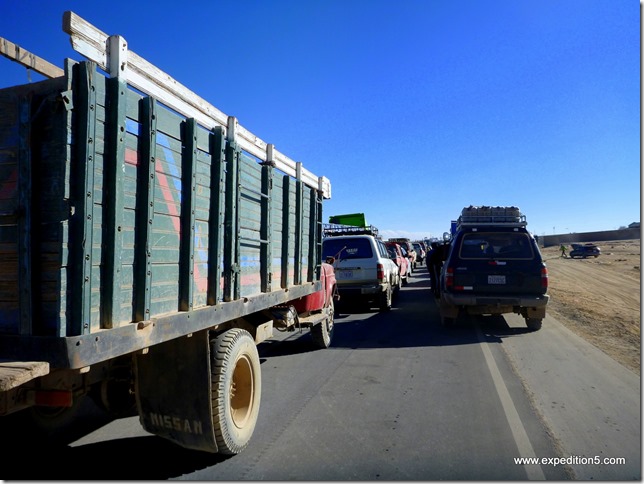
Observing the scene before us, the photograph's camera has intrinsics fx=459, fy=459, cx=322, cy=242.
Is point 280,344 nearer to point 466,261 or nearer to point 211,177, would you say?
point 466,261

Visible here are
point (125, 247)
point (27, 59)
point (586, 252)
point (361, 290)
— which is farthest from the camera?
point (586, 252)

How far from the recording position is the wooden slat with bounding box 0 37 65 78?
8.58 ft

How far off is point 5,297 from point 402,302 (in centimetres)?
1293

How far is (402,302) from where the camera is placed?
1452 cm

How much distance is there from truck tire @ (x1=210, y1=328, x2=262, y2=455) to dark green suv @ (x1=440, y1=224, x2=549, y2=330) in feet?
19.0

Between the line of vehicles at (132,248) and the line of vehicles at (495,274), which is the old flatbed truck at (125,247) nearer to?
the line of vehicles at (132,248)

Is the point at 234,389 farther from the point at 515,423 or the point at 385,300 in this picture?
the point at 385,300

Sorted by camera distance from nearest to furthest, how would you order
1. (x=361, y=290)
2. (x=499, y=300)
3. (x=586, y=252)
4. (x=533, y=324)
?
1. (x=499, y=300)
2. (x=533, y=324)
3. (x=361, y=290)
4. (x=586, y=252)

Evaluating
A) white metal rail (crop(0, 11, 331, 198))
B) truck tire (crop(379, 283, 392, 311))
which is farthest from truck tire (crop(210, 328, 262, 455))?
truck tire (crop(379, 283, 392, 311))

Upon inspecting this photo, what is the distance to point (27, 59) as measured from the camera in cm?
276

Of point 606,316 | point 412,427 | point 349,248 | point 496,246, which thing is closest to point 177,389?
point 412,427

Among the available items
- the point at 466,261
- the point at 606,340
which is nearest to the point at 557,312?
the point at 606,340
